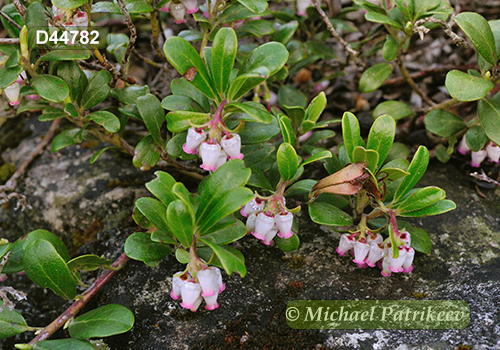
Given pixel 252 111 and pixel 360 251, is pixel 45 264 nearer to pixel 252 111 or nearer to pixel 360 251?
pixel 252 111

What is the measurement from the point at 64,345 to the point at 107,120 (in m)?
0.80

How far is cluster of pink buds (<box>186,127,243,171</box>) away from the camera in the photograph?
131 centimetres

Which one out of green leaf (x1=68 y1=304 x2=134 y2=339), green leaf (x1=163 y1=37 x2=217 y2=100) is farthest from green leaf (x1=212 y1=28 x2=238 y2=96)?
green leaf (x1=68 y1=304 x2=134 y2=339)

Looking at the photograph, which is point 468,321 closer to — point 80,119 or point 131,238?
point 131,238

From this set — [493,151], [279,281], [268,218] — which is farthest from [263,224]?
[493,151]

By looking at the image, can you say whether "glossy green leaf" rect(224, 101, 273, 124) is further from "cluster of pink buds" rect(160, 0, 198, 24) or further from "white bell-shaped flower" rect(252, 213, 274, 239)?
"cluster of pink buds" rect(160, 0, 198, 24)

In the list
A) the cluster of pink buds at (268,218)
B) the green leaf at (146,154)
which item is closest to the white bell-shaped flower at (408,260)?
the cluster of pink buds at (268,218)

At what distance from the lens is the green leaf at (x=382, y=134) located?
4.63ft

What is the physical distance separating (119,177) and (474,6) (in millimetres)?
2678

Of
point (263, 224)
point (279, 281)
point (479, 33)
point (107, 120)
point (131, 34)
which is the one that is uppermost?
point (131, 34)

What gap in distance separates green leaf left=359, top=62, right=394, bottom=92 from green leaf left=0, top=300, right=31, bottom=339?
5.53 ft

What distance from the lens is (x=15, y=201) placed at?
7.44 feet

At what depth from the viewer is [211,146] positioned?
131 centimetres

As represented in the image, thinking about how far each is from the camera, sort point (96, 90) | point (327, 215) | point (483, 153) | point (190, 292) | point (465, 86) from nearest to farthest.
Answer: point (190, 292)
point (327, 215)
point (465, 86)
point (96, 90)
point (483, 153)
